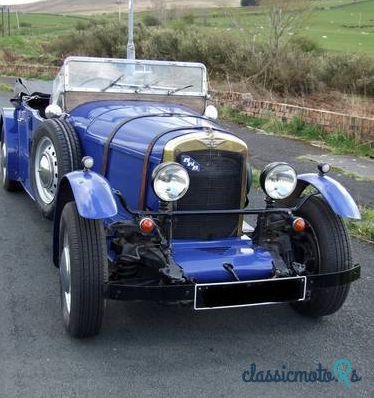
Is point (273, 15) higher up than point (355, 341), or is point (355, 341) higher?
point (273, 15)

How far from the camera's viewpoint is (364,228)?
6102 mm

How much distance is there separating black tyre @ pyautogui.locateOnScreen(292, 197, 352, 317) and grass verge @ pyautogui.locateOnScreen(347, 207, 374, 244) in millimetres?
1859

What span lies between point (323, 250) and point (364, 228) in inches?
85.0

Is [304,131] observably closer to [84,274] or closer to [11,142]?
[11,142]

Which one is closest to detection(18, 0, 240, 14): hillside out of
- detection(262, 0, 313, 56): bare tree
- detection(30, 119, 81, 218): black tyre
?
detection(262, 0, 313, 56): bare tree

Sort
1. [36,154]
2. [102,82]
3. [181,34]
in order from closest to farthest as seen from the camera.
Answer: [36,154], [102,82], [181,34]

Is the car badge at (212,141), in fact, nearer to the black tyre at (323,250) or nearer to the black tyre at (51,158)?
the black tyre at (323,250)

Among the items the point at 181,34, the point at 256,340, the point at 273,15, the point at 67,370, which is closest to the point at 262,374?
the point at 256,340

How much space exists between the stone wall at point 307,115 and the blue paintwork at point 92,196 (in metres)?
7.52

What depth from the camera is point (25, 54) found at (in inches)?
1115

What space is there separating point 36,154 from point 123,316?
2.06m

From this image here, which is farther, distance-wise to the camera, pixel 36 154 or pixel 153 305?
pixel 36 154

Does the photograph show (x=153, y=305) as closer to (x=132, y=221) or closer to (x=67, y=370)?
(x=132, y=221)

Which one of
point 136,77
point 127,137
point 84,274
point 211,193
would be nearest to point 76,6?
point 136,77
